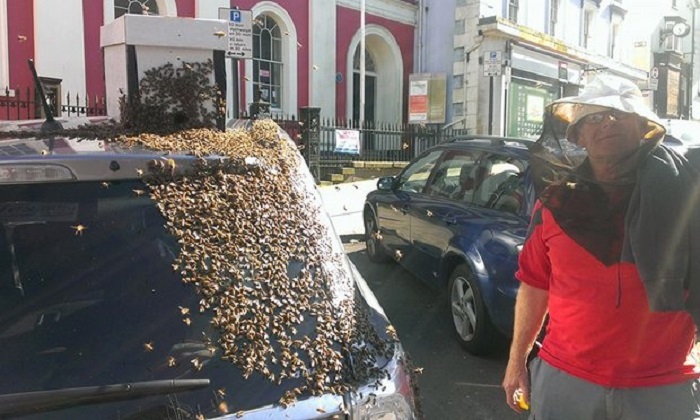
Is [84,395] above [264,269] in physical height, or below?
below

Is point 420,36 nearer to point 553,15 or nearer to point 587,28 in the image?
point 553,15

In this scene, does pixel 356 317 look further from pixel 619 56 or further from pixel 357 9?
pixel 619 56

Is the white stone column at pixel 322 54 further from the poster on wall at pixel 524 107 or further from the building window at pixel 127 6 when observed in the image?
the poster on wall at pixel 524 107

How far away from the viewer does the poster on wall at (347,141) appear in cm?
1392

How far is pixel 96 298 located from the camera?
196cm

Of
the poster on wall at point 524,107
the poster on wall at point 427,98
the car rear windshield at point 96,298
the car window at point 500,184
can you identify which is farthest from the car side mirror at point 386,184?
the poster on wall at point 524,107

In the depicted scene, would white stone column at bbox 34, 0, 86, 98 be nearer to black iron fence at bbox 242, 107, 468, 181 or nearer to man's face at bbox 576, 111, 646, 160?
black iron fence at bbox 242, 107, 468, 181

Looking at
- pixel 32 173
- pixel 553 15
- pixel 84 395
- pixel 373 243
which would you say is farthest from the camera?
pixel 553 15

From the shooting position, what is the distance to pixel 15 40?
10.7 metres

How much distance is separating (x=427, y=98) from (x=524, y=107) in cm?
432

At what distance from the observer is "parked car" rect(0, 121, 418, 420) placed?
1721 mm

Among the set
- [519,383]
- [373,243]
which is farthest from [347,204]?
[519,383]

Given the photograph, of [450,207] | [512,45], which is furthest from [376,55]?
[450,207]

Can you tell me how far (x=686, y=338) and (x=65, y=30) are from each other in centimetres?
1210
